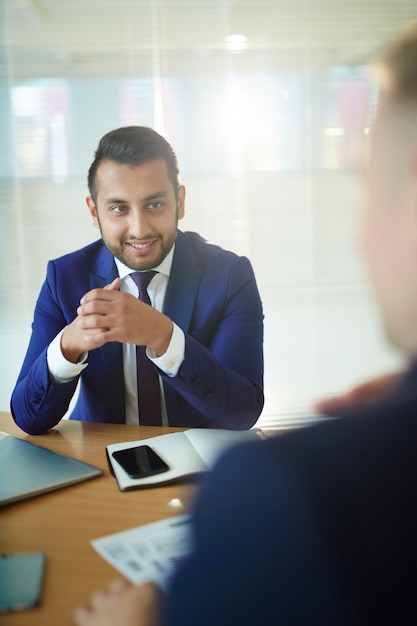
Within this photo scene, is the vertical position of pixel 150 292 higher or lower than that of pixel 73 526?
higher

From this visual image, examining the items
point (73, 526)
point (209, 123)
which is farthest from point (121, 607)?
point (209, 123)

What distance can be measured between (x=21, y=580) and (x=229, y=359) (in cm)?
83

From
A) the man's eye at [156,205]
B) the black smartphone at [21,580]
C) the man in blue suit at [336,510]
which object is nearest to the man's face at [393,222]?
the man in blue suit at [336,510]

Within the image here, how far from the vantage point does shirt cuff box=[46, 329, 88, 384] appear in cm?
126

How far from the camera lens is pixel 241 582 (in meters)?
0.36

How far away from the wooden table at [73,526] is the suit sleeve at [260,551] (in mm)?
216

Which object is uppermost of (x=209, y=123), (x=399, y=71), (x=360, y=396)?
(x=209, y=123)

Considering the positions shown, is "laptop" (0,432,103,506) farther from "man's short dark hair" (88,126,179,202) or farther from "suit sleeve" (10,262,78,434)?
"man's short dark hair" (88,126,179,202)

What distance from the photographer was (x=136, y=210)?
1.50 m

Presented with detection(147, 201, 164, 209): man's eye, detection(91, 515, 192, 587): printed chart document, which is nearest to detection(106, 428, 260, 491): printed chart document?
detection(91, 515, 192, 587): printed chart document

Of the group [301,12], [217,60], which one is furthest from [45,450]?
[301,12]

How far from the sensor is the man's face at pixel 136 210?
1.49 m

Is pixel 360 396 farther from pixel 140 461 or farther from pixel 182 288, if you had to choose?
pixel 182 288

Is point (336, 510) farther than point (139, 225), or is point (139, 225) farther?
point (139, 225)
